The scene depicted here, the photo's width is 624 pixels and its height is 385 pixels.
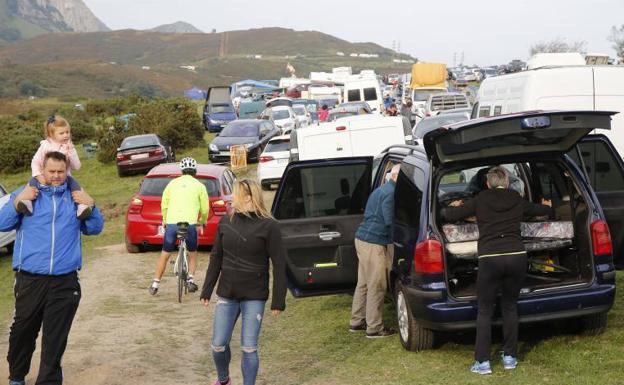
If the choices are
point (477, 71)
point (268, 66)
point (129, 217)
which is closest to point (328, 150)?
point (129, 217)

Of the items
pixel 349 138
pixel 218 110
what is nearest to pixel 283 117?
pixel 218 110

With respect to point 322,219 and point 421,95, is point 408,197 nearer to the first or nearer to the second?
point 322,219

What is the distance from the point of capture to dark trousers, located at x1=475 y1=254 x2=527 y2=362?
7031 millimetres

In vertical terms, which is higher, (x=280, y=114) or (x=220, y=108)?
(x=280, y=114)

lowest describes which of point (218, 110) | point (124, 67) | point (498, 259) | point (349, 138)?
point (124, 67)

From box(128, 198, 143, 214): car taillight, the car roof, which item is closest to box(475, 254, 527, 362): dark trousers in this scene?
the car roof

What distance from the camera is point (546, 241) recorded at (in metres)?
7.75

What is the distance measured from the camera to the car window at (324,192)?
9203mm

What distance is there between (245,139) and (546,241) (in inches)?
913

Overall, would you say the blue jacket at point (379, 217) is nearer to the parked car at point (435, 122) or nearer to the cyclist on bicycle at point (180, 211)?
the cyclist on bicycle at point (180, 211)

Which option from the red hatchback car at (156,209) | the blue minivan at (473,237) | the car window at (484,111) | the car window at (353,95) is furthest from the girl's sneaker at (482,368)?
the car window at (353,95)

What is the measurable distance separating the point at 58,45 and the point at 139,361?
193650 millimetres

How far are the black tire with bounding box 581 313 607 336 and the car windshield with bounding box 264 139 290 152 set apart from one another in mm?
16195

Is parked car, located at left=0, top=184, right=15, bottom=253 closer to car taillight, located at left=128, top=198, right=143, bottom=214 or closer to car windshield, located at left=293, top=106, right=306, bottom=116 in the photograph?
car taillight, located at left=128, top=198, right=143, bottom=214
